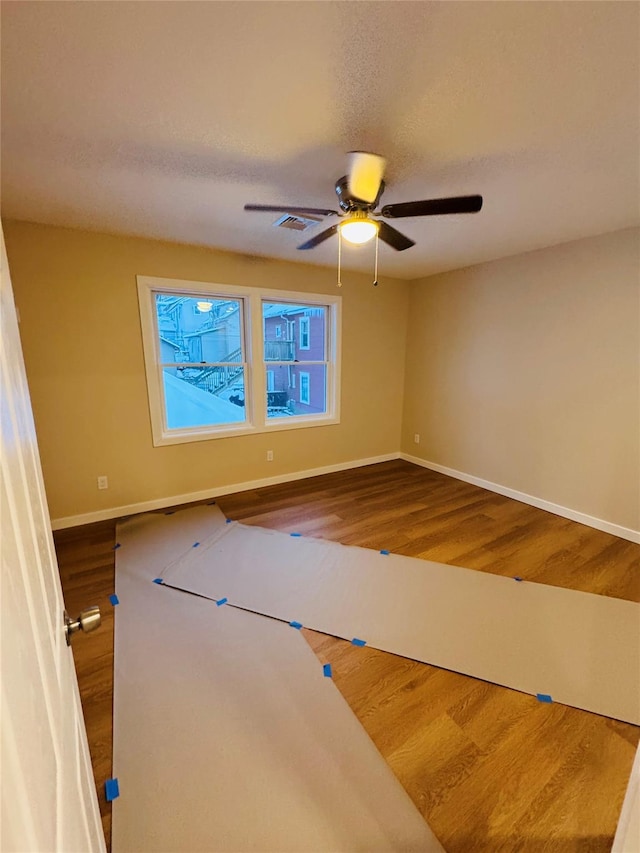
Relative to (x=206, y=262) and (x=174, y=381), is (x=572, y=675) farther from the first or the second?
(x=206, y=262)

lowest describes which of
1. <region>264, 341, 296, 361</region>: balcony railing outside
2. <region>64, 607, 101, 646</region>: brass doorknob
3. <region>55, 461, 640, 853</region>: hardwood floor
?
<region>55, 461, 640, 853</region>: hardwood floor

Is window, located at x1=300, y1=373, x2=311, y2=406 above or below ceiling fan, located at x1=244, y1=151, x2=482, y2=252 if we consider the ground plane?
below

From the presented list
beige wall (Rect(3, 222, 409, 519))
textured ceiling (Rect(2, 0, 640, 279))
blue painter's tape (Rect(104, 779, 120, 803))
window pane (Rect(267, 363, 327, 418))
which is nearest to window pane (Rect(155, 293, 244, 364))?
beige wall (Rect(3, 222, 409, 519))

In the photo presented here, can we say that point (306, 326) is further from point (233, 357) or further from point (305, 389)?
point (233, 357)

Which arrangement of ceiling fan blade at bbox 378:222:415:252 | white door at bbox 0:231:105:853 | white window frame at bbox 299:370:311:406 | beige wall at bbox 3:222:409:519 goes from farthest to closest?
white window frame at bbox 299:370:311:406 < beige wall at bbox 3:222:409:519 < ceiling fan blade at bbox 378:222:415:252 < white door at bbox 0:231:105:853

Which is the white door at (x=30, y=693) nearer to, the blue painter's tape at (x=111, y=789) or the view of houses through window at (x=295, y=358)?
the blue painter's tape at (x=111, y=789)

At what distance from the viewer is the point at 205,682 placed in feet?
5.44

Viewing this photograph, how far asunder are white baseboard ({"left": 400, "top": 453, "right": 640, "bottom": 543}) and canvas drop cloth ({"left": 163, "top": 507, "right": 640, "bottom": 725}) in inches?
38.6

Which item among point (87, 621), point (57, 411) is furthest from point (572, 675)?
point (57, 411)

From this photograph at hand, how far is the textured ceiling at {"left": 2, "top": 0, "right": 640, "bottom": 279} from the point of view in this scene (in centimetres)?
109

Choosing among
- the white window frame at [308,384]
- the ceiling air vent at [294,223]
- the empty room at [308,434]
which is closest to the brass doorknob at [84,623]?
the empty room at [308,434]

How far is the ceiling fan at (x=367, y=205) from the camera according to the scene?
65.4 inches

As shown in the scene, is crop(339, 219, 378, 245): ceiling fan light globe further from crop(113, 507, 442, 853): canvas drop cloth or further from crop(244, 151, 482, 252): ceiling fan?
crop(113, 507, 442, 853): canvas drop cloth

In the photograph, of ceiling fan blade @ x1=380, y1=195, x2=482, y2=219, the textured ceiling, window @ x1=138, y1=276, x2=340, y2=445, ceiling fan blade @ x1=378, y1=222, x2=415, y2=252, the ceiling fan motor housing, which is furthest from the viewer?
window @ x1=138, y1=276, x2=340, y2=445
